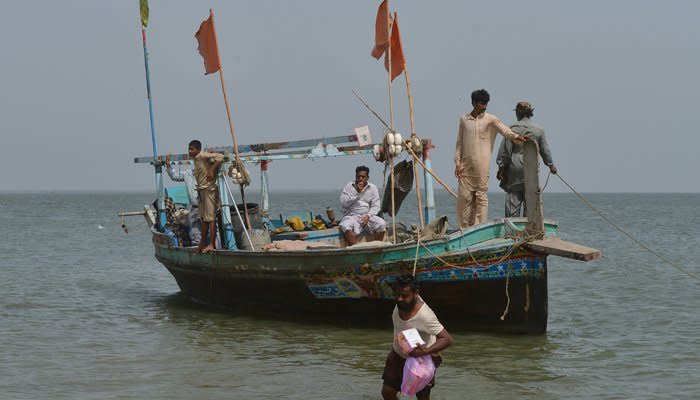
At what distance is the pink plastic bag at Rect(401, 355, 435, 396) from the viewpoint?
6.60 metres

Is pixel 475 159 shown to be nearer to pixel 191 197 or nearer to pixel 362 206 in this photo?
pixel 362 206

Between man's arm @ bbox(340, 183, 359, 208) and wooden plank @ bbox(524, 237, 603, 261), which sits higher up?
man's arm @ bbox(340, 183, 359, 208)

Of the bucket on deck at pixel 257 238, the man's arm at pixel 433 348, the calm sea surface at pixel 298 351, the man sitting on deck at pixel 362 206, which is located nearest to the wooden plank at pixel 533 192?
the calm sea surface at pixel 298 351

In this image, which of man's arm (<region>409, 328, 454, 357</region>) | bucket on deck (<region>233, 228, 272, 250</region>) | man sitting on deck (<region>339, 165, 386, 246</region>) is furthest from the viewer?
bucket on deck (<region>233, 228, 272, 250</region>)

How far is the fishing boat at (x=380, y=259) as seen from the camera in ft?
33.6

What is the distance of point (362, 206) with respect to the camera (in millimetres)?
11734

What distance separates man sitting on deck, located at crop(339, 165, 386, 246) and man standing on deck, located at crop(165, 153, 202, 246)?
8.81 feet

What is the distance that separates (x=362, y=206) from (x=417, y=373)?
527 centimetres

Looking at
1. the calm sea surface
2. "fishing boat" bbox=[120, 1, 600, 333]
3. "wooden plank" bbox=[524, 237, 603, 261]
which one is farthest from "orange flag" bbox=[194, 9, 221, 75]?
"wooden plank" bbox=[524, 237, 603, 261]

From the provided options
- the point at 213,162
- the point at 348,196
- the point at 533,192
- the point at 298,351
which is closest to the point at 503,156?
the point at 533,192

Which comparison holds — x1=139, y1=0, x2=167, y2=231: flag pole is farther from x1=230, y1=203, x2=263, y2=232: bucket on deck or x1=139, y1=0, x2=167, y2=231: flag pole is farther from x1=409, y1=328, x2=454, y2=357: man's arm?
x1=409, y1=328, x2=454, y2=357: man's arm

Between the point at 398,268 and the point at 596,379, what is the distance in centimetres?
239

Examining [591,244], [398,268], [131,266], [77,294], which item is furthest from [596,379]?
[591,244]

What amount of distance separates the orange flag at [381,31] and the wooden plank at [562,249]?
128 inches
